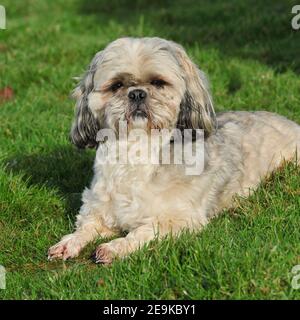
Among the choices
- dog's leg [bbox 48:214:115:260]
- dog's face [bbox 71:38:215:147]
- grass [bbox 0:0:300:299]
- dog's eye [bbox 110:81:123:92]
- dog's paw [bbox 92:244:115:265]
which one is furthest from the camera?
dog's leg [bbox 48:214:115:260]

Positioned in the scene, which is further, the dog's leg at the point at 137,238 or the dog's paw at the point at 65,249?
the dog's paw at the point at 65,249

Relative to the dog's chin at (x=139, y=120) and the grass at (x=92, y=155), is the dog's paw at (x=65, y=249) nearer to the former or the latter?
the grass at (x=92, y=155)

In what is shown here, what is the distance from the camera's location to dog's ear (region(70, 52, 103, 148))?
5637 mm

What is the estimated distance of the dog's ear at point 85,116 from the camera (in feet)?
18.5

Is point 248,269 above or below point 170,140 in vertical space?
below

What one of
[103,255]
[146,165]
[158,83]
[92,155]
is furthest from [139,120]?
[92,155]

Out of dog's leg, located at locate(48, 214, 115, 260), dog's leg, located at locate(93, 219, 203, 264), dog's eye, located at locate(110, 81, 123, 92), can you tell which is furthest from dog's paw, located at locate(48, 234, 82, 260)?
dog's eye, located at locate(110, 81, 123, 92)

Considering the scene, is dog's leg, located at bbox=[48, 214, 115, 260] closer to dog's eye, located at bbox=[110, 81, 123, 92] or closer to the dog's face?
the dog's face

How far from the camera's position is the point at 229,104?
8664 millimetres

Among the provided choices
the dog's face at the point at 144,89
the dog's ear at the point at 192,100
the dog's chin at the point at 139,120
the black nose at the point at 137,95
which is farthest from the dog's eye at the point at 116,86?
the dog's ear at the point at 192,100

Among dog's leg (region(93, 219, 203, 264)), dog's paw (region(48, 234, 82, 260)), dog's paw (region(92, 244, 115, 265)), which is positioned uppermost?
dog's leg (region(93, 219, 203, 264))

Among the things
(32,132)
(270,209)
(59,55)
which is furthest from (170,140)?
(59,55)
